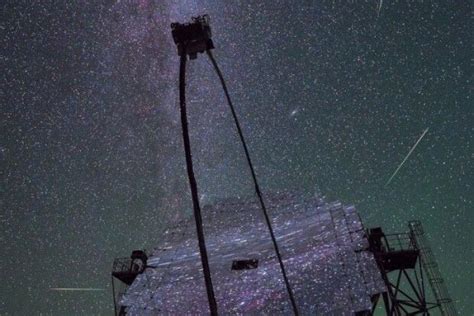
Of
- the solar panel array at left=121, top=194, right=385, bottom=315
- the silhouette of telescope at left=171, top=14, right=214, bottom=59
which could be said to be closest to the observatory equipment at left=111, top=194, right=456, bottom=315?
the solar panel array at left=121, top=194, right=385, bottom=315

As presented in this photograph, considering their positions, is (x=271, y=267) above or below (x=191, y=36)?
below

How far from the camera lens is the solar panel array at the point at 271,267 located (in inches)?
455

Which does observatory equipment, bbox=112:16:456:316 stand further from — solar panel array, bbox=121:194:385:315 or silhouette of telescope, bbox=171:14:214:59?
silhouette of telescope, bbox=171:14:214:59

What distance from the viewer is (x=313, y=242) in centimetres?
1422

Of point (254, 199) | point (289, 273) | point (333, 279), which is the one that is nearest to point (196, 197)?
point (333, 279)

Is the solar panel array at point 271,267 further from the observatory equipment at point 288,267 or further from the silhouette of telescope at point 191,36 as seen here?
the silhouette of telescope at point 191,36

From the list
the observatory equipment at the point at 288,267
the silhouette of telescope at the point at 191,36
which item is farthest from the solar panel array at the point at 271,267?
the silhouette of telescope at the point at 191,36

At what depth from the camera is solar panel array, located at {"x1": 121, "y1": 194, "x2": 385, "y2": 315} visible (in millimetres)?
11547

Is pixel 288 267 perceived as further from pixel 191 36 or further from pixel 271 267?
pixel 191 36

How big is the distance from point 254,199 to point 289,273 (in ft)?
21.2

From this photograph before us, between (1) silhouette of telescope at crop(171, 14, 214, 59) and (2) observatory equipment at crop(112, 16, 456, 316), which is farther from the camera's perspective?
(2) observatory equipment at crop(112, 16, 456, 316)

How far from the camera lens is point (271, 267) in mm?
14000

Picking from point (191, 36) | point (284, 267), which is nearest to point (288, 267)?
point (284, 267)

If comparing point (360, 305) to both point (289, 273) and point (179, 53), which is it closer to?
point (289, 273)
